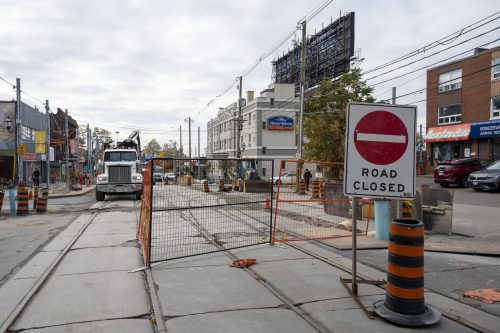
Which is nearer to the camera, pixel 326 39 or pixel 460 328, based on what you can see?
pixel 460 328

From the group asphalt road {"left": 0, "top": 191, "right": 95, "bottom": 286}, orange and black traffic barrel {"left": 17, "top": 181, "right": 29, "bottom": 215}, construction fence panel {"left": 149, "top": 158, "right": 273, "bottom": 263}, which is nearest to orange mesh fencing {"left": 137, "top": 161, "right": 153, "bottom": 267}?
construction fence panel {"left": 149, "top": 158, "right": 273, "bottom": 263}

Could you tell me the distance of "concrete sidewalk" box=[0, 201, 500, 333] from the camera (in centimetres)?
464

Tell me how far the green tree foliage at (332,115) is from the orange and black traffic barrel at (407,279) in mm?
23620

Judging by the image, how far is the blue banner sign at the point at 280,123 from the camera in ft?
219

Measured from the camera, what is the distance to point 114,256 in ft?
26.7

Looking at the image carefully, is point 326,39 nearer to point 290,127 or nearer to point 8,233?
point 290,127

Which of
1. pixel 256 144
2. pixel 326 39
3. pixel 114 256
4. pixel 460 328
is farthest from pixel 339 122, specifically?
pixel 256 144

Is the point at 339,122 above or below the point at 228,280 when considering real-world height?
above

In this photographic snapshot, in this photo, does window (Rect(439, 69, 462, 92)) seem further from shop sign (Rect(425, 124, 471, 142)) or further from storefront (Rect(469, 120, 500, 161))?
storefront (Rect(469, 120, 500, 161))

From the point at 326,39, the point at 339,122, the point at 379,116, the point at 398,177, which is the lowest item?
the point at 398,177

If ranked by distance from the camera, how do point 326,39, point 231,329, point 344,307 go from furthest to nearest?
point 326,39
point 344,307
point 231,329

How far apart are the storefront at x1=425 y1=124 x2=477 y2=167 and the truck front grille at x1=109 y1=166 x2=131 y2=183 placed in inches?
955

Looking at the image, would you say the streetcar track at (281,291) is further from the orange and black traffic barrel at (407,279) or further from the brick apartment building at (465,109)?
the brick apartment building at (465,109)

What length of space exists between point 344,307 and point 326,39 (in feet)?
143
